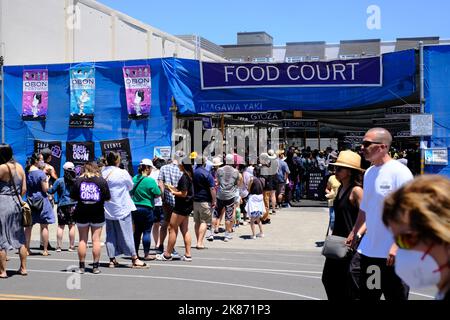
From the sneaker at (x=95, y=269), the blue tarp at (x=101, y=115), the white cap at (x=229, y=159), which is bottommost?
the sneaker at (x=95, y=269)

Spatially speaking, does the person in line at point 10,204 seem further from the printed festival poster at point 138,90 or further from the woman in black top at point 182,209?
the printed festival poster at point 138,90

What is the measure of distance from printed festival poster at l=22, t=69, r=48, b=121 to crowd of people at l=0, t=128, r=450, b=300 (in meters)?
7.64

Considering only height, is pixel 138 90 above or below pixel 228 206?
above

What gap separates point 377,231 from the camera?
4.82 meters

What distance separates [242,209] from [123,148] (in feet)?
14.4

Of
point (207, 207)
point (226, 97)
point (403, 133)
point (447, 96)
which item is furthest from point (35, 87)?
point (403, 133)

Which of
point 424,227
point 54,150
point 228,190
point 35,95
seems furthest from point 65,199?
point 424,227

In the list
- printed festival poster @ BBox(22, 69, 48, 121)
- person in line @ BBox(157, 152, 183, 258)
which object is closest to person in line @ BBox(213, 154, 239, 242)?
person in line @ BBox(157, 152, 183, 258)

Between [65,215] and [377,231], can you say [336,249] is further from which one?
[65,215]

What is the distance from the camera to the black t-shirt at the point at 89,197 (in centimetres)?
866

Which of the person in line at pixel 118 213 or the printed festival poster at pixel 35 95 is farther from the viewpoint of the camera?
the printed festival poster at pixel 35 95

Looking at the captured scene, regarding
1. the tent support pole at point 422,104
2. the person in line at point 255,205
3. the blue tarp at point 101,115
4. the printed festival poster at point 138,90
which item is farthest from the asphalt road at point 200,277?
the printed festival poster at point 138,90

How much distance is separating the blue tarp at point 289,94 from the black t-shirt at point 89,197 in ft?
29.0
